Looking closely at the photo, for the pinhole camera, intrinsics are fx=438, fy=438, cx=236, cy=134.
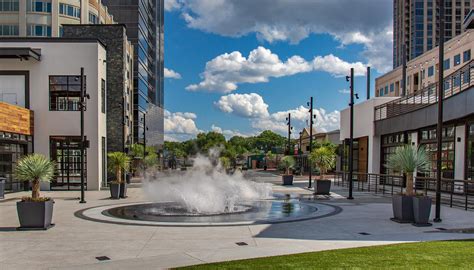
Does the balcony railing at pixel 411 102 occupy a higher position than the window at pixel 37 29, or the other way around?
the window at pixel 37 29

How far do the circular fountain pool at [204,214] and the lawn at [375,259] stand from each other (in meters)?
4.91

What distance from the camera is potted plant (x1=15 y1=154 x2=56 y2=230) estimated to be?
40.8 ft

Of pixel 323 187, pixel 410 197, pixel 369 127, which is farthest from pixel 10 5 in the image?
pixel 410 197

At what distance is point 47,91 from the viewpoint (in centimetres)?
2853

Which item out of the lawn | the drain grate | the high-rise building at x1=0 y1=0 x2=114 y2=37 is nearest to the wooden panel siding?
the drain grate

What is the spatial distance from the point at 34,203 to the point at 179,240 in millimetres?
4639

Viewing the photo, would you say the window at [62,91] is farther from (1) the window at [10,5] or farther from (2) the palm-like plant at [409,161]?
(1) the window at [10,5]

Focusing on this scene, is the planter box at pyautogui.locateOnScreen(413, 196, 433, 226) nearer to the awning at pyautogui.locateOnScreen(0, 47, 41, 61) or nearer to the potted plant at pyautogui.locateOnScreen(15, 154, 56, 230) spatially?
the potted plant at pyautogui.locateOnScreen(15, 154, 56, 230)

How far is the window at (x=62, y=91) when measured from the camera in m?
28.8

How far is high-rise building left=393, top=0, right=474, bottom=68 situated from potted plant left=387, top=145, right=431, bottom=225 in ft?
468

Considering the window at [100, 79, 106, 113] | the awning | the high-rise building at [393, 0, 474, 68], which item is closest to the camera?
the awning

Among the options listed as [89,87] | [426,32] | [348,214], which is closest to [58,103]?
[89,87]

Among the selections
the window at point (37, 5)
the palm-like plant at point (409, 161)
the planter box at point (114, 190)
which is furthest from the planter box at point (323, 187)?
the window at point (37, 5)

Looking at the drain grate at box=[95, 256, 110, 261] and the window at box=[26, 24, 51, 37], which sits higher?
the window at box=[26, 24, 51, 37]
